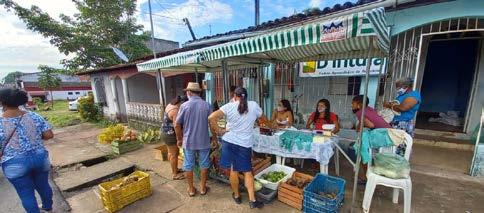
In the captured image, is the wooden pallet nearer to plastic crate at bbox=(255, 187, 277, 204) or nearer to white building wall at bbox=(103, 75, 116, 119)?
plastic crate at bbox=(255, 187, 277, 204)

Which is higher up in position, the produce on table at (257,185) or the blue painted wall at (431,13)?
the blue painted wall at (431,13)

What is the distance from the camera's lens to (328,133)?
138 inches

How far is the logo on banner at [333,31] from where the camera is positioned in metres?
2.05

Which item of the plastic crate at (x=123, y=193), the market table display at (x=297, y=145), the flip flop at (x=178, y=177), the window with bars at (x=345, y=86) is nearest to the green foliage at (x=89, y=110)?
the flip flop at (x=178, y=177)

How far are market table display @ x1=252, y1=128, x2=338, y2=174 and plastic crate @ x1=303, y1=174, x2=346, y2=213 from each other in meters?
0.25

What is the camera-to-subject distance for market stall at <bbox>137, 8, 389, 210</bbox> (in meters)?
1.98

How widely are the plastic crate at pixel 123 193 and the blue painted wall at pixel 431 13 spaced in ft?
17.6

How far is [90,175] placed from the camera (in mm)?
4398

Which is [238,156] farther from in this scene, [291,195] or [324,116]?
[324,116]

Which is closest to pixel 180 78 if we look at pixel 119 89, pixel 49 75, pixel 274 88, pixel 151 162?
pixel 119 89

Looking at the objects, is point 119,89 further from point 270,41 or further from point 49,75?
point 270,41

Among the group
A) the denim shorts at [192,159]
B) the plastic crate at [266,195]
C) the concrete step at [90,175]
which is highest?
the denim shorts at [192,159]

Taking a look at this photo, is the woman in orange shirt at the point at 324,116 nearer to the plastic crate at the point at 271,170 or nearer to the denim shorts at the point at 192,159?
the plastic crate at the point at 271,170

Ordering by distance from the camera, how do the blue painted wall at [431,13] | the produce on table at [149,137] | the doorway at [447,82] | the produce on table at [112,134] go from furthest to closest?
the produce on table at [149,137] → the doorway at [447,82] → the produce on table at [112,134] → the blue painted wall at [431,13]
